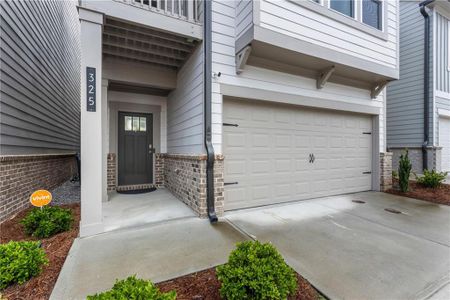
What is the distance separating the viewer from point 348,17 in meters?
4.31

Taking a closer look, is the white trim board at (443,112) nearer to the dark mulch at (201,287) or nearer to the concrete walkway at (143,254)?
the concrete walkway at (143,254)

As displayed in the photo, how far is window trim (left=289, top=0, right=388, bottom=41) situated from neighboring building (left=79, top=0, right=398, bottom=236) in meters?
0.03

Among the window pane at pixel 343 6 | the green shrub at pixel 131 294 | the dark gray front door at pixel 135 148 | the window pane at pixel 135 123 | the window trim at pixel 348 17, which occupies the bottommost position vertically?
the green shrub at pixel 131 294

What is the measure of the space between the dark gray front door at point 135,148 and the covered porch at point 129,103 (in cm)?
2

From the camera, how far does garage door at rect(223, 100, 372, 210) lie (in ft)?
13.1

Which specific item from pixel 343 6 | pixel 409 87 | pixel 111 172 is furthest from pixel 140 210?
pixel 409 87

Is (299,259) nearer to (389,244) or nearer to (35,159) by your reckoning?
(389,244)

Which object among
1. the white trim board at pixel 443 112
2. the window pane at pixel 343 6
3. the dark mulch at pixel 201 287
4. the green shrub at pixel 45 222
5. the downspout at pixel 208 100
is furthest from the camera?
the white trim board at pixel 443 112

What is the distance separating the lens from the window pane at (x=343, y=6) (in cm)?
431

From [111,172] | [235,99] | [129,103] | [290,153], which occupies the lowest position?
[111,172]

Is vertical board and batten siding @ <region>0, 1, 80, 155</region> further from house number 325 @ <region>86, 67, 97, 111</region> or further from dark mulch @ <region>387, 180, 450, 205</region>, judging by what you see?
dark mulch @ <region>387, 180, 450, 205</region>

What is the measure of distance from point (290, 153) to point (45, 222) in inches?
169

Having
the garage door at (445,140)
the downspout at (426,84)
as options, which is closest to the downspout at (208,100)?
the downspout at (426,84)

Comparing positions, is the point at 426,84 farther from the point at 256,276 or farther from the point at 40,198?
the point at 40,198
